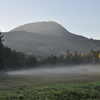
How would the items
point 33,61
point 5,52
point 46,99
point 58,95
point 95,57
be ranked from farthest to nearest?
point 95,57 → point 33,61 → point 5,52 → point 58,95 → point 46,99

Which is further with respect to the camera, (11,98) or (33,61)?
(33,61)

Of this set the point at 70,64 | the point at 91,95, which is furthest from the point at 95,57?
the point at 91,95

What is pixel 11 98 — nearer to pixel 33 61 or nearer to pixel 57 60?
pixel 33 61

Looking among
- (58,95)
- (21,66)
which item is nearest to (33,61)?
(21,66)

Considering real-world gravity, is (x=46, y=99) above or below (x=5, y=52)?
below

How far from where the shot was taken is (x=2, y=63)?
5047 cm

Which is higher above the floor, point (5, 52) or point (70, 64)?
point (5, 52)

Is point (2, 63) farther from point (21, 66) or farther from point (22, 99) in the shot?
point (21, 66)

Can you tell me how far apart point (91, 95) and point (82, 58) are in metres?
108

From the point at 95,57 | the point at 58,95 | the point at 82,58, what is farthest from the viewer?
the point at 82,58

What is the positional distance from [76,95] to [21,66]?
87755 millimetres

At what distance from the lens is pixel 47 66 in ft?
415

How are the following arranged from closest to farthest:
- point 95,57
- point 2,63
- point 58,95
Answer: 1. point 58,95
2. point 2,63
3. point 95,57

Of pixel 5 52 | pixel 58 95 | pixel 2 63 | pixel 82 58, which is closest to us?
pixel 58 95
